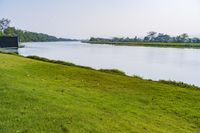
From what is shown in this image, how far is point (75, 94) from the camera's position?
762 centimetres

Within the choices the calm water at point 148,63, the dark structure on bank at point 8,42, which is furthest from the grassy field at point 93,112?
the dark structure on bank at point 8,42

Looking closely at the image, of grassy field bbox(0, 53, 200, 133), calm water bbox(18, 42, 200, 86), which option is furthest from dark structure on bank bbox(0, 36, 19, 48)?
grassy field bbox(0, 53, 200, 133)

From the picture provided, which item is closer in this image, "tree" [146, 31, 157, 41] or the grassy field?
the grassy field

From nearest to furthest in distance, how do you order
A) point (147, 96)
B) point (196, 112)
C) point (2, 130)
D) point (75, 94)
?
1. point (2, 130)
2. point (196, 112)
3. point (75, 94)
4. point (147, 96)

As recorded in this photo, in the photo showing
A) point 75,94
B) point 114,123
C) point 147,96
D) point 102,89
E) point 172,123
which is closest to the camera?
point 114,123

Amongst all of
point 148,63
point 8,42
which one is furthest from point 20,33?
point 148,63

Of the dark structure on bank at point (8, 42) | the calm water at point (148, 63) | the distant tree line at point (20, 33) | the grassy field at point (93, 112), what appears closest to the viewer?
the grassy field at point (93, 112)

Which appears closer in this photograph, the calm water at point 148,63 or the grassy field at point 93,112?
the grassy field at point 93,112

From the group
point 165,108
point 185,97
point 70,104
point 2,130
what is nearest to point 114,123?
point 70,104

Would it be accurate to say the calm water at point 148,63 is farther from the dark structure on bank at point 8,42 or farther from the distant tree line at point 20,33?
the distant tree line at point 20,33

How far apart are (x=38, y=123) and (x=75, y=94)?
2.90 m

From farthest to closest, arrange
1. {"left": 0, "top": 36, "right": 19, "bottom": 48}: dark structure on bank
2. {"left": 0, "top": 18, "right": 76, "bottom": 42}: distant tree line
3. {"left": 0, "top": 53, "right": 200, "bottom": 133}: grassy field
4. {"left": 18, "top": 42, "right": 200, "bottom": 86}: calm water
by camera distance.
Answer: {"left": 0, "top": 18, "right": 76, "bottom": 42}: distant tree line
{"left": 0, "top": 36, "right": 19, "bottom": 48}: dark structure on bank
{"left": 18, "top": 42, "right": 200, "bottom": 86}: calm water
{"left": 0, "top": 53, "right": 200, "bottom": 133}: grassy field

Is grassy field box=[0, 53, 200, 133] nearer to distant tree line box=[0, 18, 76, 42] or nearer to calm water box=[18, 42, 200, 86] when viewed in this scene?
calm water box=[18, 42, 200, 86]

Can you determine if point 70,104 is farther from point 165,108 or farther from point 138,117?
point 165,108
